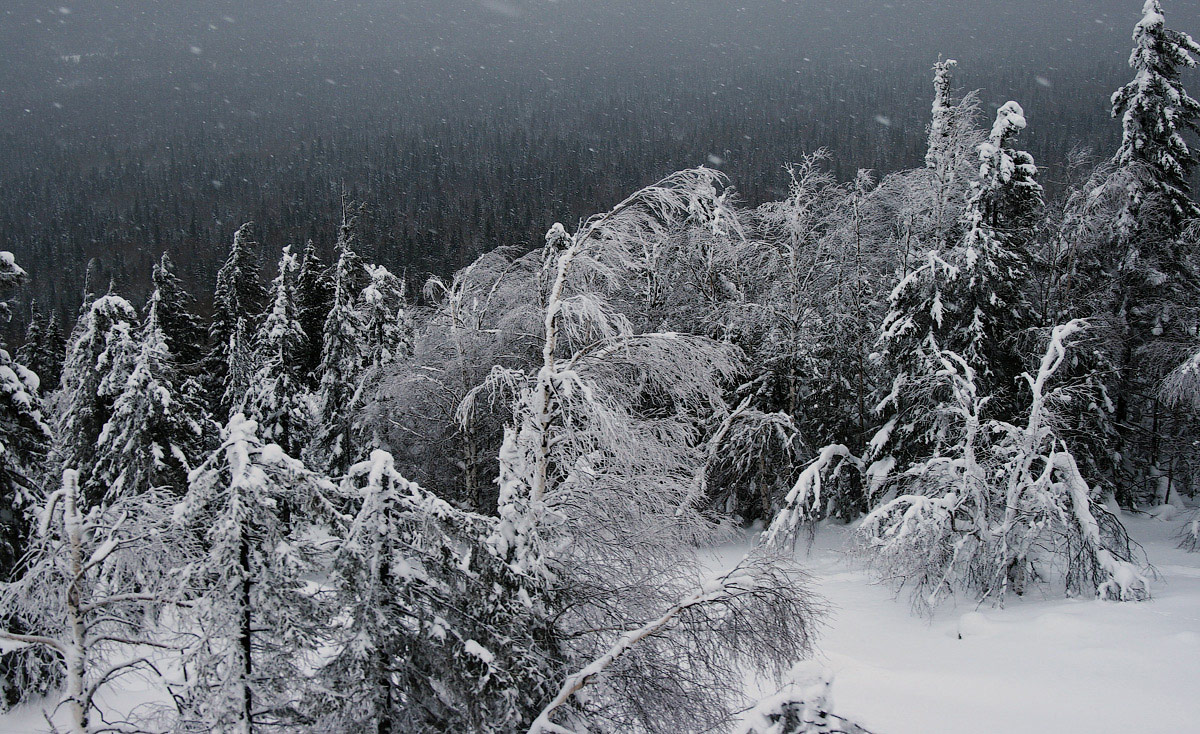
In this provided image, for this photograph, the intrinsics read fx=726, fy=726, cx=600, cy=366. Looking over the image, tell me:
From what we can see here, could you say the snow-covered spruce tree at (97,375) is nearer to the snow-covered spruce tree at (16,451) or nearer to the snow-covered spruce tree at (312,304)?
the snow-covered spruce tree at (16,451)

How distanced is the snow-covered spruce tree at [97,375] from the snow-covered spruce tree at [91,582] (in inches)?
527

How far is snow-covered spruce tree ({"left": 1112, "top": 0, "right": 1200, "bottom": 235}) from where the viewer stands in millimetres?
19328

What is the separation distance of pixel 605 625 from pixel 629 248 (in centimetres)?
433

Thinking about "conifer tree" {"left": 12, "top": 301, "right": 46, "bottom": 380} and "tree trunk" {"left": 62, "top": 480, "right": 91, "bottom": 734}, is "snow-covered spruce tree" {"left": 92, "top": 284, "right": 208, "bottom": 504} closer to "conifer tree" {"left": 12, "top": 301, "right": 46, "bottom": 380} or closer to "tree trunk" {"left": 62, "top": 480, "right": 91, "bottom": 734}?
"tree trunk" {"left": 62, "top": 480, "right": 91, "bottom": 734}

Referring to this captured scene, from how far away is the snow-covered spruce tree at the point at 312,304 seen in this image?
96.9 feet

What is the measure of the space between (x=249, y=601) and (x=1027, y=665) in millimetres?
11826

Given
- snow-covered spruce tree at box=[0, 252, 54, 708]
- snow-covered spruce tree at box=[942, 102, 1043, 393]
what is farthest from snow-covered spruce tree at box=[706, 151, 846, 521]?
snow-covered spruce tree at box=[0, 252, 54, 708]

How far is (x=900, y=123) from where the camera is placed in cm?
18262

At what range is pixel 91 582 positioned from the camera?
689 cm

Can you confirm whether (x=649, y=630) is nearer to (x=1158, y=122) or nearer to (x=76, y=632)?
(x=76, y=632)

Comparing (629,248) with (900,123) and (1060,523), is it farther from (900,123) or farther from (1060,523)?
(900,123)

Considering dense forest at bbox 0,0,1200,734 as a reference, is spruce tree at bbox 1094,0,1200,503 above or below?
above

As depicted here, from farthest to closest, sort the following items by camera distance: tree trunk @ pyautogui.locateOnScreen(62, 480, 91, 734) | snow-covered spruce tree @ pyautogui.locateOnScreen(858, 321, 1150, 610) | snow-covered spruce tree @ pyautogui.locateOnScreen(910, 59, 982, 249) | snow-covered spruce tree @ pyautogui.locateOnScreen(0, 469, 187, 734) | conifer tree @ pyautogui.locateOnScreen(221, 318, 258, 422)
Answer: conifer tree @ pyautogui.locateOnScreen(221, 318, 258, 422)
snow-covered spruce tree @ pyautogui.locateOnScreen(910, 59, 982, 249)
snow-covered spruce tree @ pyautogui.locateOnScreen(858, 321, 1150, 610)
tree trunk @ pyautogui.locateOnScreen(62, 480, 91, 734)
snow-covered spruce tree @ pyautogui.locateOnScreen(0, 469, 187, 734)

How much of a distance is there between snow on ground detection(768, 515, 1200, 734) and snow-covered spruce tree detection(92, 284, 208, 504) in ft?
52.8
